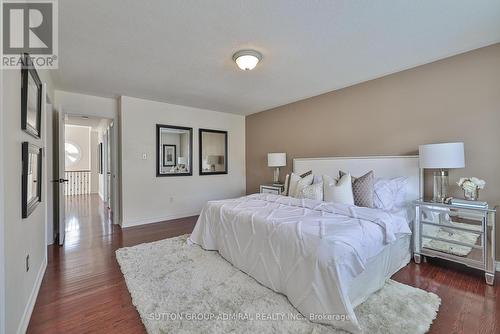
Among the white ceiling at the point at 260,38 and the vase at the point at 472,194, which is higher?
the white ceiling at the point at 260,38

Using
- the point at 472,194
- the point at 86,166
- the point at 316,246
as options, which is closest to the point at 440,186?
the point at 472,194

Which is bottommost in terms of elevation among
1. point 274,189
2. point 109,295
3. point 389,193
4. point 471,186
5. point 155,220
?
point 109,295

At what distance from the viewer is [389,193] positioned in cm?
279

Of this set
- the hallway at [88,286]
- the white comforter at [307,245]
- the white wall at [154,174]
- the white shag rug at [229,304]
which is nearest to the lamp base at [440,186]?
the white comforter at [307,245]

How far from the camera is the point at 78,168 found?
8.66m

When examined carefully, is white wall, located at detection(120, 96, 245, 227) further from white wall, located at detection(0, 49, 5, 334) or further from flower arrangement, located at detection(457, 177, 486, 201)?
flower arrangement, located at detection(457, 177, 486, 201)

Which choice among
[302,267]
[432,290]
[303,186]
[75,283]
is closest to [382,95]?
[303,186]

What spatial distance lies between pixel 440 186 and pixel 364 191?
2.75 feet

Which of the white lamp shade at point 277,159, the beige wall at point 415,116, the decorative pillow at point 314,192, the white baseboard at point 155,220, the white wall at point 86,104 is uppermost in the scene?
the white wall at point 86,104

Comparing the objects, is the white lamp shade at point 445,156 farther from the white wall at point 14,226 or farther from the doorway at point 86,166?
the doorway at point 86,166

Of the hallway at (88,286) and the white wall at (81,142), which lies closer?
the hallway at (88,286)

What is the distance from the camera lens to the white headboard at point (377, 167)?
9.66 feet

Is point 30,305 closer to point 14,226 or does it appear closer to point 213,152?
point 14,226

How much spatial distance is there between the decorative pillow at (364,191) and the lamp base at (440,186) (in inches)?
27.3
